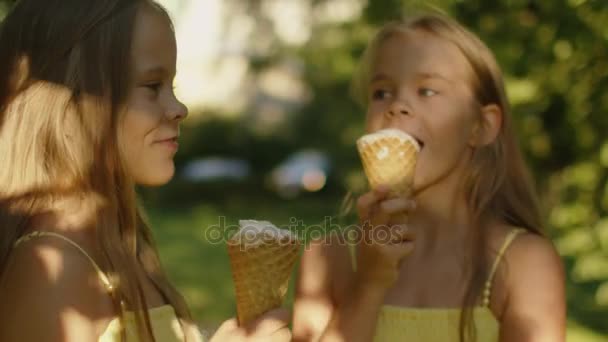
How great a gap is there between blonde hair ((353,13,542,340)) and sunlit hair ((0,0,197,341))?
1053 millimetres

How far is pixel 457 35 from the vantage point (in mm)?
3389

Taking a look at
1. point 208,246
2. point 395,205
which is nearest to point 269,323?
point 395,205

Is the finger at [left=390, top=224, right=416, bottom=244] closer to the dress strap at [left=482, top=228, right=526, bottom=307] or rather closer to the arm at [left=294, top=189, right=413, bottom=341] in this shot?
the arm at [left=294, top=189, right=413, bottom=341]

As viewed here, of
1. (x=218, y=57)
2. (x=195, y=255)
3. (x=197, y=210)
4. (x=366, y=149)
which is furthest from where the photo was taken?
(x=218, y=57)

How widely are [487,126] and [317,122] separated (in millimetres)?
20449

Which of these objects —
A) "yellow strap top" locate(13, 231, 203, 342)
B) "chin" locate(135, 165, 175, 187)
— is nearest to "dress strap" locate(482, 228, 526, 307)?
"yellow strap top" locate(13, 231, 203, 342)

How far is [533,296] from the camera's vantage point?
2945 millimetres

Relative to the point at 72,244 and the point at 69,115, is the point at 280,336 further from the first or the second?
the point at 69,115

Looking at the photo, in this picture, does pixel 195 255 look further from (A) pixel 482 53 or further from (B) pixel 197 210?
(A) pixel 482 53

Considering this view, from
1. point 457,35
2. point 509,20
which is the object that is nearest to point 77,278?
point 457,35

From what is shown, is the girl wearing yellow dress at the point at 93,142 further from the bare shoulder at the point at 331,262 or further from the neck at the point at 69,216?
the bare shoulder at the point at 331,262

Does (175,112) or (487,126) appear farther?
(487,126)

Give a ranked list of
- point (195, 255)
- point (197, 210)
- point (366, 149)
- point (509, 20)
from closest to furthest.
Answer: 1. point (366, 149)
2. point (509, 20)
3. point (195, 255)
4. point (197, 210)

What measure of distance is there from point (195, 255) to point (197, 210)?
273 inches
